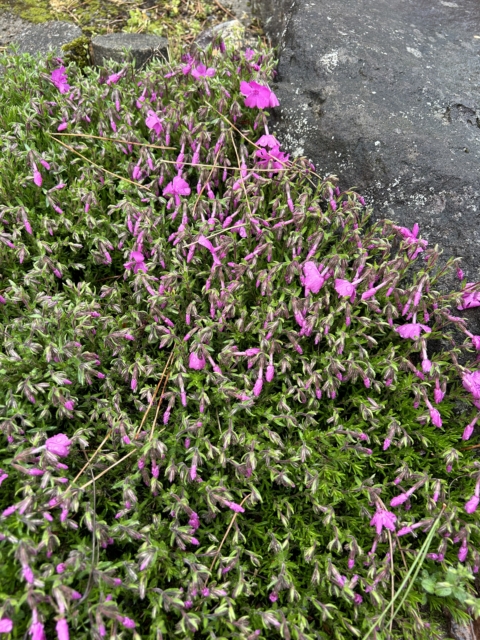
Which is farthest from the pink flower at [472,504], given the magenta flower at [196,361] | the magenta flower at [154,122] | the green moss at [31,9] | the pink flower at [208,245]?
the green moss at [31,9]

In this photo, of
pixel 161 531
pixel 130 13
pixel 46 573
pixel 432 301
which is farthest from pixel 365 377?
pixel 130 13

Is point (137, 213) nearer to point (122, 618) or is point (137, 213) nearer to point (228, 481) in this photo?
point (228, 481)

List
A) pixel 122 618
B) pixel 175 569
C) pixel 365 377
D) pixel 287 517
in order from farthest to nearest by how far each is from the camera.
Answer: pixel 365 377
pixel 287 517
pixel 175 569
pixel 122 618

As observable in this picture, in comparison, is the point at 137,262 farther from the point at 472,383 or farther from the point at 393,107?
the point at 393,107

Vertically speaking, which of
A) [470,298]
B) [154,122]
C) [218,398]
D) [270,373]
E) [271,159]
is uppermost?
[154,122]

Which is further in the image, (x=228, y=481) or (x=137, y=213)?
(x=137, y=213)

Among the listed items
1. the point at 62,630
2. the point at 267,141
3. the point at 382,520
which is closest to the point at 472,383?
the point at 382,520

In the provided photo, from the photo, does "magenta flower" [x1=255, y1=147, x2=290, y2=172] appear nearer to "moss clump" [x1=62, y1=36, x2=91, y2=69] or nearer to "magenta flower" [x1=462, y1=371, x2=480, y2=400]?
"magenta flower" [x1=462, y1=371, x2=480, y2=400]

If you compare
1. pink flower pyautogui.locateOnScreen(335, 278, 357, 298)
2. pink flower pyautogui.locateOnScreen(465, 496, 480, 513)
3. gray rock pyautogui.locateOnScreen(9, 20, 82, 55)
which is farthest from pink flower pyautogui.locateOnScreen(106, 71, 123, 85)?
pink flower pyautogui.locateOnScreen(465, 496, 480, 513)
